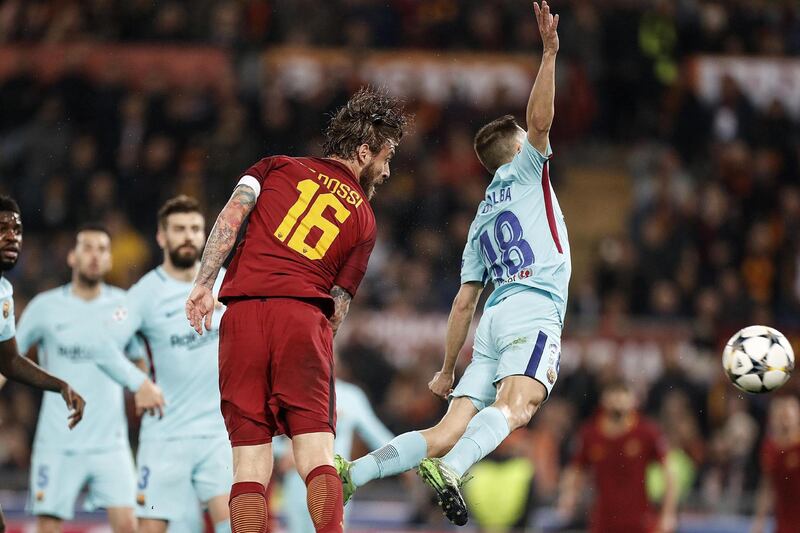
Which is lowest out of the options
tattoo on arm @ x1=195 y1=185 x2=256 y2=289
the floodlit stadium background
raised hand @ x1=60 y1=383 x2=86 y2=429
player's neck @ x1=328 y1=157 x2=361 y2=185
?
raised hand @ x1=60 y1=383 x2=86 y2=429

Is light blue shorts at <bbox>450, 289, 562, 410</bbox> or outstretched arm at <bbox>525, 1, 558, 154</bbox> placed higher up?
outstretched arm at <bbox>525, 1, 558, 154</bbox>

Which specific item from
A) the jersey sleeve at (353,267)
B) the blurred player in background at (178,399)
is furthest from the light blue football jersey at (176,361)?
the jersey sleeve at (353,267)

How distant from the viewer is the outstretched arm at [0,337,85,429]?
7590 mm

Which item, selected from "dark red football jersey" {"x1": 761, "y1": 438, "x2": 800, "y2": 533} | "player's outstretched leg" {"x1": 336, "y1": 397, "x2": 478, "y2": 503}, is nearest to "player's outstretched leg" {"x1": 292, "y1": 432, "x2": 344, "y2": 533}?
"player's outstretched leg" {"x1": 336, "y1": 397, "x2": 478, "y2": 503}

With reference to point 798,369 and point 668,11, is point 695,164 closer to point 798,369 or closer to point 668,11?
point 668,11

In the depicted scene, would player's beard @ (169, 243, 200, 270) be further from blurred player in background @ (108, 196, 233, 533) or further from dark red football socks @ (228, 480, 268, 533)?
dark red football socks @ (228, 480, 268, 533)

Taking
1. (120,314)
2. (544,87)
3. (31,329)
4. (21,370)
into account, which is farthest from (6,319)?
(544,87)

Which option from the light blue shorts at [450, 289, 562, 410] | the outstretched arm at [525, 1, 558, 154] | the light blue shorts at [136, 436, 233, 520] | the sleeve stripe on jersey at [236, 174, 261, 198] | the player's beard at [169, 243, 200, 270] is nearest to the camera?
the sleeve stripe on jersey at [236, 174, 261, 198]

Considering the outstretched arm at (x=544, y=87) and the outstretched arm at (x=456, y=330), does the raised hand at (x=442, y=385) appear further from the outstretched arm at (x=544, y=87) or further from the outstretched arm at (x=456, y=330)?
the outstretched arm at (x=544, y=87)

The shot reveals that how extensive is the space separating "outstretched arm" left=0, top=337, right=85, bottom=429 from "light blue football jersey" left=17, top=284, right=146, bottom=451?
4.46 feet

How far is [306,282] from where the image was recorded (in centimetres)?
644

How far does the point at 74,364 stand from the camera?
30.7 ft

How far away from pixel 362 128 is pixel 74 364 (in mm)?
3639

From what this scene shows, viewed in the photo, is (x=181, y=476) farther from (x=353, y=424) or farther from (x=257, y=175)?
(x=353, y=424)
